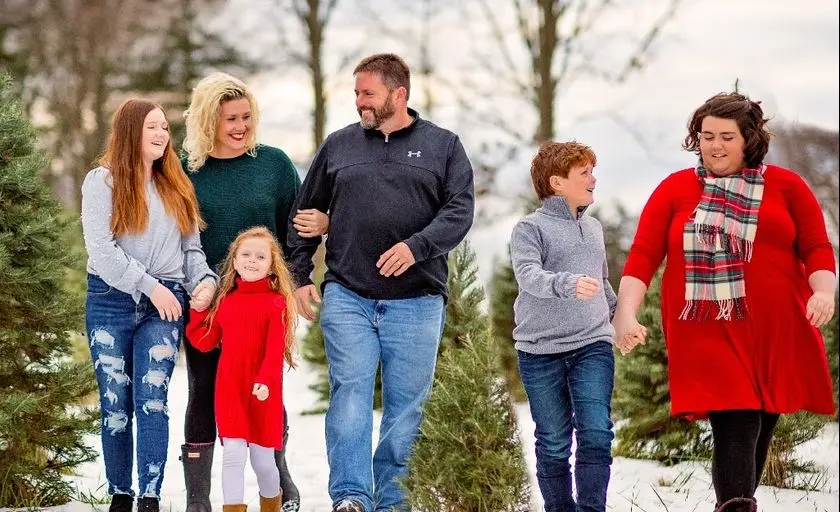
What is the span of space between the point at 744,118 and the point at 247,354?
245 cm

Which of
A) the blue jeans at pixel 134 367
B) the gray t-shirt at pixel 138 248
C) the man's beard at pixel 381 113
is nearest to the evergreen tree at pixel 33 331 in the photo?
the blue jeans at pixel 134 367

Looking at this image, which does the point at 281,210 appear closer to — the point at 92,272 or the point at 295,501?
the point at 92,272

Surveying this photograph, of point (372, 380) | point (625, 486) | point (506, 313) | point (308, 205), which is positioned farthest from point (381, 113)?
point (506, 313)

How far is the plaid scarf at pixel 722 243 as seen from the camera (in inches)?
176

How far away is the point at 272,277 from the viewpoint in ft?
16.4

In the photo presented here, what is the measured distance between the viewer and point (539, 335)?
4.58 metres

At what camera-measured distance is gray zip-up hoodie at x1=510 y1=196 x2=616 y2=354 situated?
454 centimetres

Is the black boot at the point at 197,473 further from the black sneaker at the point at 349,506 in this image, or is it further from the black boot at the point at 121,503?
the black sneaker at the point at 349,506

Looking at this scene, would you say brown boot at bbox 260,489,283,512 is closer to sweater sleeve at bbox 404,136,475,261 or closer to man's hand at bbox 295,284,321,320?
man's hand at bbox 295,284,321,320

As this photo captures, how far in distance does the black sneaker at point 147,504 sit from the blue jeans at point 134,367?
0.08ft

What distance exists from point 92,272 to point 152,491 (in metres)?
1.06

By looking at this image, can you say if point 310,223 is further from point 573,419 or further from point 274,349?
point 573,419

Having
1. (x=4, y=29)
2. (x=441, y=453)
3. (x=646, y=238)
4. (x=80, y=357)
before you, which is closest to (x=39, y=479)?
(x=441, y=453)

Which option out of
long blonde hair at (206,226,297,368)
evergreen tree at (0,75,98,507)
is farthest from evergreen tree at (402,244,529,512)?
evergreen tree at (0,75,98,507)
